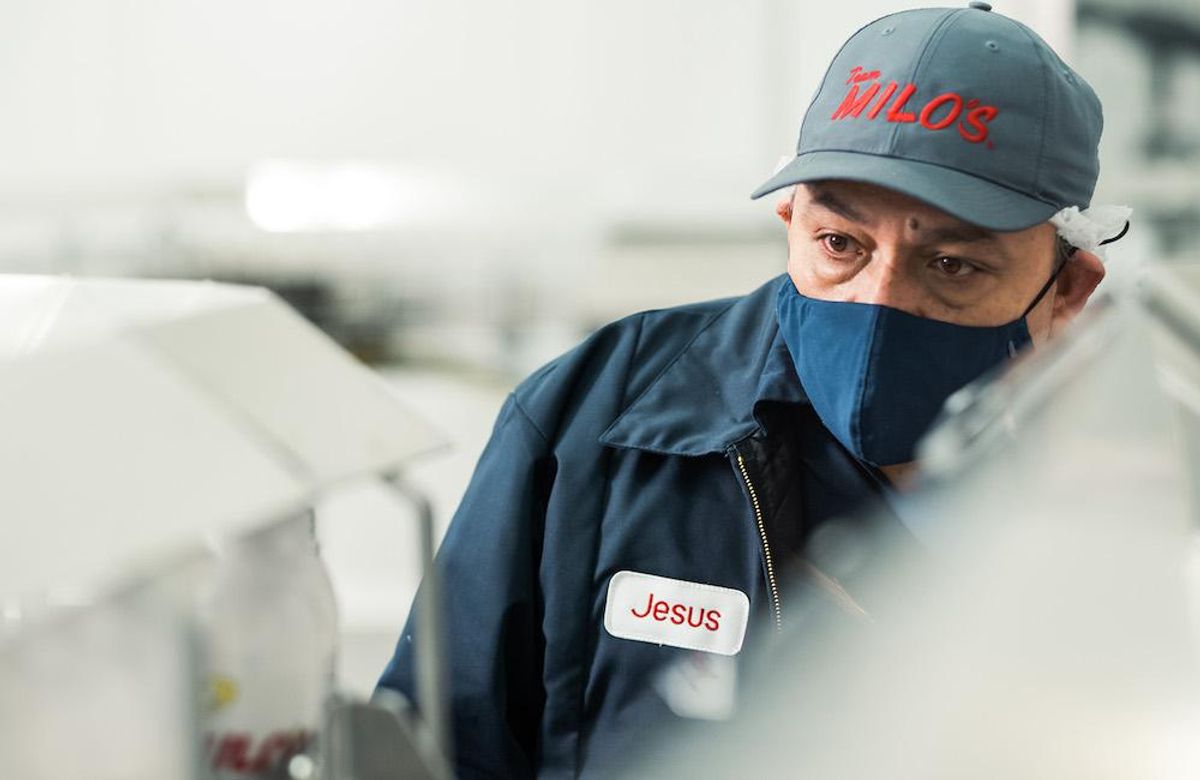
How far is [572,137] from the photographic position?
9.65 feet

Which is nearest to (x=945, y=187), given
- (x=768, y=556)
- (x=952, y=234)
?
(x=952, y=234)

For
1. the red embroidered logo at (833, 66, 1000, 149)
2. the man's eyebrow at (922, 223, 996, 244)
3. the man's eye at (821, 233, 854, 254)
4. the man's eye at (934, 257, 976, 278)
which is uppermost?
the red embroidered logo at (833, 66, 1000, 149)

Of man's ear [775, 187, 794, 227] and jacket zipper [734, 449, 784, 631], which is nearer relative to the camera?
jacket zipper [734, 449, 784, 631]

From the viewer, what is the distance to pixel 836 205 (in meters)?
1.25

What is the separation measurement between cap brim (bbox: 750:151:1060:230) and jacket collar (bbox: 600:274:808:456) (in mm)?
170

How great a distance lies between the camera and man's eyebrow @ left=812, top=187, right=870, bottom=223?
48.9 inches

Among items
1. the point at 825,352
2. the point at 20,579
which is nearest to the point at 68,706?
the point at 20,579

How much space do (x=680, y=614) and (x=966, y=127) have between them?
21.6 inches

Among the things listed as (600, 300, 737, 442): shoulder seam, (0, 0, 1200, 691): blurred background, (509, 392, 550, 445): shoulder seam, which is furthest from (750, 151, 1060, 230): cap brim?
(0, 0, 1200, 691): blurred background

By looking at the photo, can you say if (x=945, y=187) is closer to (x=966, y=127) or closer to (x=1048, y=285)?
(x=966, y=127)

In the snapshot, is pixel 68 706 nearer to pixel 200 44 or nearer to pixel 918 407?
pixel 918 407

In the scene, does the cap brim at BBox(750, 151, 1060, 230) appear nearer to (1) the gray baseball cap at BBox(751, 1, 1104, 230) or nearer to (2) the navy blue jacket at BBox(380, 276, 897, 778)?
(1) the gray baseball cap at BBox(751, 1, 1104, 230)

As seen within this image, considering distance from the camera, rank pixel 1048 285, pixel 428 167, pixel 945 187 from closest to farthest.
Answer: pixel 945 187
pixel 1048 285
pixel 428 167

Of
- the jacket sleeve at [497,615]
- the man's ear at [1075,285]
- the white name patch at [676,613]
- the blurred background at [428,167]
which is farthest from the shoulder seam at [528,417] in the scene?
the blurred background at [428,167]
